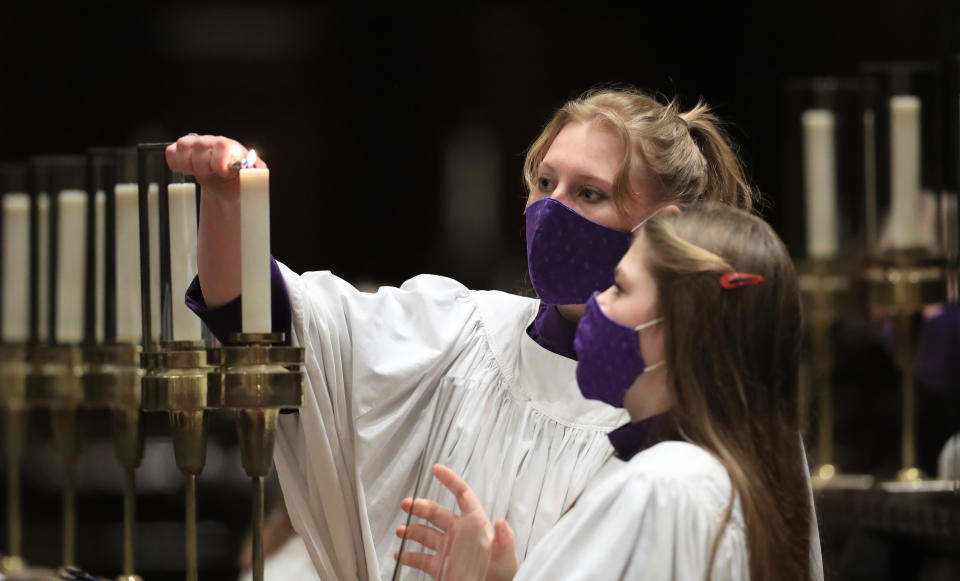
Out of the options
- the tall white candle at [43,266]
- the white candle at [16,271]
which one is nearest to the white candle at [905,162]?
the tall white candle at [43,266]

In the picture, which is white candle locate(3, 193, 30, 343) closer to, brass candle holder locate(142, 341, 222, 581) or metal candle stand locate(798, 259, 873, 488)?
brass candle holder locate(142, 341, 222, 581)

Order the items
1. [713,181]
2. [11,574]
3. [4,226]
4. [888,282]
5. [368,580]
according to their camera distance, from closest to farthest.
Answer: [368,580], [713,181], [11,574], [888,282], [4,226]

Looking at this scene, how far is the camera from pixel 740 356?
76.7 inches

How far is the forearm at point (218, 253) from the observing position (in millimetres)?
2113

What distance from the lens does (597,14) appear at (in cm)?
560

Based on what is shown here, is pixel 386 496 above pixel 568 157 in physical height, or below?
below

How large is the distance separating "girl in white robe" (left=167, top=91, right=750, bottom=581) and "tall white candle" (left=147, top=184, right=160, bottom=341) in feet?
0.70

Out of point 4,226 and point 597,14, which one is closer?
point 4,226

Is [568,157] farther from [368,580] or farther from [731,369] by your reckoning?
[368,580]

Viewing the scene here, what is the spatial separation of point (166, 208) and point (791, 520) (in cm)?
107

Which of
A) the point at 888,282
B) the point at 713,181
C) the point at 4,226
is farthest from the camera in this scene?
the point at 4,226

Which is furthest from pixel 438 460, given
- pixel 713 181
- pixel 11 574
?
pixel 11 574

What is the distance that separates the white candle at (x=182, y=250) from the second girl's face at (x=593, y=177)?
2.08ft

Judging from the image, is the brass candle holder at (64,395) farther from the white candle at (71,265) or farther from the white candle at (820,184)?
the white candle at (820,184)
